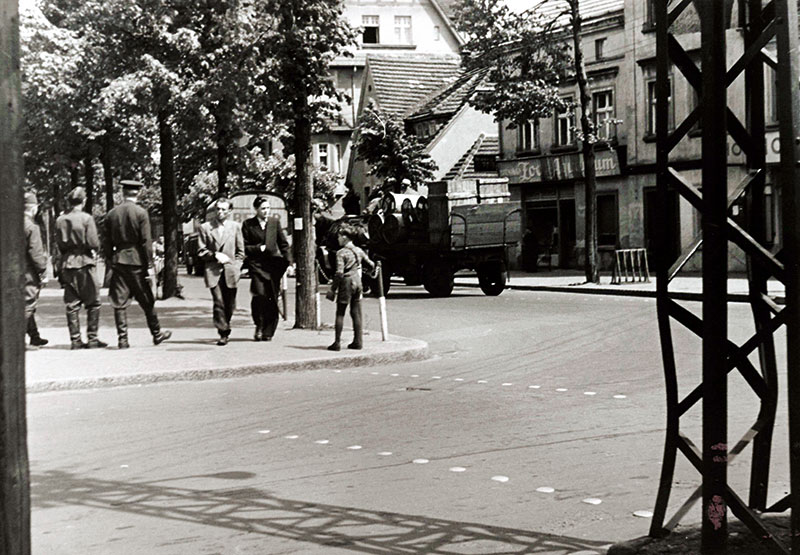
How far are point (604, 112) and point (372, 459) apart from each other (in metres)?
31.8

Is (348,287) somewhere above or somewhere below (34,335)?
above

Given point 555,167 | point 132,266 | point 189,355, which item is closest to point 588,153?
point 555,167

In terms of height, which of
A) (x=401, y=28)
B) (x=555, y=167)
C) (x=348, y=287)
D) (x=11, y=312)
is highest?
(x=401, y=28)

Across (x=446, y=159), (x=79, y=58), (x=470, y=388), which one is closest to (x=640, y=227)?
(x=446, y=159)

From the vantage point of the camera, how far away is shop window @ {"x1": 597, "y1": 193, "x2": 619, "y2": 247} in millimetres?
36406

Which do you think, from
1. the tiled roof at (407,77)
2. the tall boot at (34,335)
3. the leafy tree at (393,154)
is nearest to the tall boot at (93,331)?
the tall boot at (34,335)

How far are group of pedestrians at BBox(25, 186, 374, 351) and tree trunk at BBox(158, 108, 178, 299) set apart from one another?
1190 centimetres

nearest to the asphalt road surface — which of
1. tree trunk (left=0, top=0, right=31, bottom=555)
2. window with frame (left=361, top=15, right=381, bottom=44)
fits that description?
tree trunk (left=0, top=0, right=31, bottom=555)

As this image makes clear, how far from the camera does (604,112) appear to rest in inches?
1453

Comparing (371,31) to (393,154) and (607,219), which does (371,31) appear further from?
(607,219)

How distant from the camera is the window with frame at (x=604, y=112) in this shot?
36.1 m

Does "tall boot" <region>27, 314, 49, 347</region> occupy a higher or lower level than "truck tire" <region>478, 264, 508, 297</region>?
lower

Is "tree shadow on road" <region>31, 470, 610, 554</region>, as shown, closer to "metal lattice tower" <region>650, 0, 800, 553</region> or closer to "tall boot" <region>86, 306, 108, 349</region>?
"metal lattice tower" <region>650, 0, 800, 553</region>

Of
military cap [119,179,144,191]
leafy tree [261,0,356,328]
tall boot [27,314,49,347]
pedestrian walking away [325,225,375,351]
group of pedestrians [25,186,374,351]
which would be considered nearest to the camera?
pedestrian walking away [325,225,375,351]
